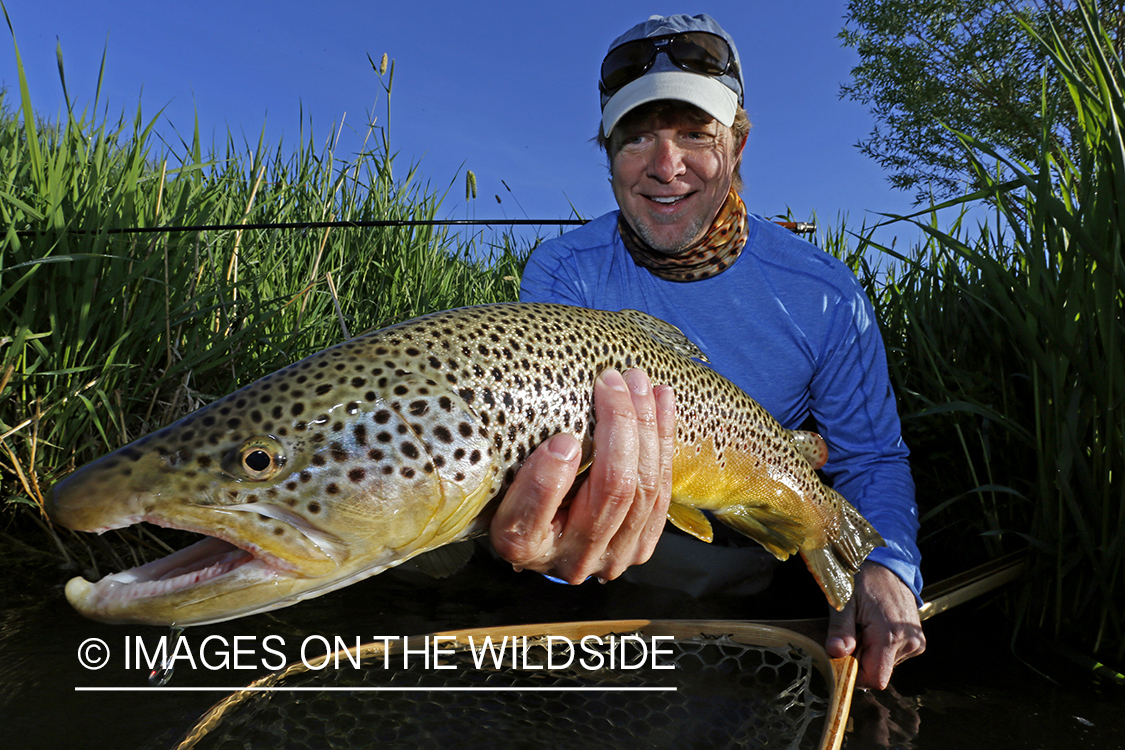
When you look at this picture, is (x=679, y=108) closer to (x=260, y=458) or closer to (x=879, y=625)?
(x=879, y=625)

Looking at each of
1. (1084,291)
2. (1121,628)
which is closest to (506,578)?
(1121,628)

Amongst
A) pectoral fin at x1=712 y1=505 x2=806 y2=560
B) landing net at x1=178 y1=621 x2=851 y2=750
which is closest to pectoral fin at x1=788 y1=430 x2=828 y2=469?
pectoral fin at x1=712 y1=505 x2=806 y2=560

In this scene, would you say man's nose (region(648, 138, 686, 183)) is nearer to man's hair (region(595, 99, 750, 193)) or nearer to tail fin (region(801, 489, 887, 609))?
man's hair (region(595, 99, 750, 193))

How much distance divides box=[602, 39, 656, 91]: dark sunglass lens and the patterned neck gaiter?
0.76m

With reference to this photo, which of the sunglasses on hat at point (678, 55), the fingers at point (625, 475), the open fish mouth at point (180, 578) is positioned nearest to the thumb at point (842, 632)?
the fingers at point (625, 475)

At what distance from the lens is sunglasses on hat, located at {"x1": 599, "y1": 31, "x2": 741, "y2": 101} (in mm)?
3189

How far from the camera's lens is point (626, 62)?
10.8 feet

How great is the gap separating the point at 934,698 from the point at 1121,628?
82cm

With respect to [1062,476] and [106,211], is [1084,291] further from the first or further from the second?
[106,211]

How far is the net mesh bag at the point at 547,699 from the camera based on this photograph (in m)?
2.18

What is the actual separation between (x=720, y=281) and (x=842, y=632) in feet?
5.51

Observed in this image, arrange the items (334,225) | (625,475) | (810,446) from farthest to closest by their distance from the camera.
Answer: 1. (334,225)
2. (810,446)
3. (625,475)

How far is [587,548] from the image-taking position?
220 cm

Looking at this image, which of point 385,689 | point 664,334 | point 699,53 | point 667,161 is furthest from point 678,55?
point 385,689
